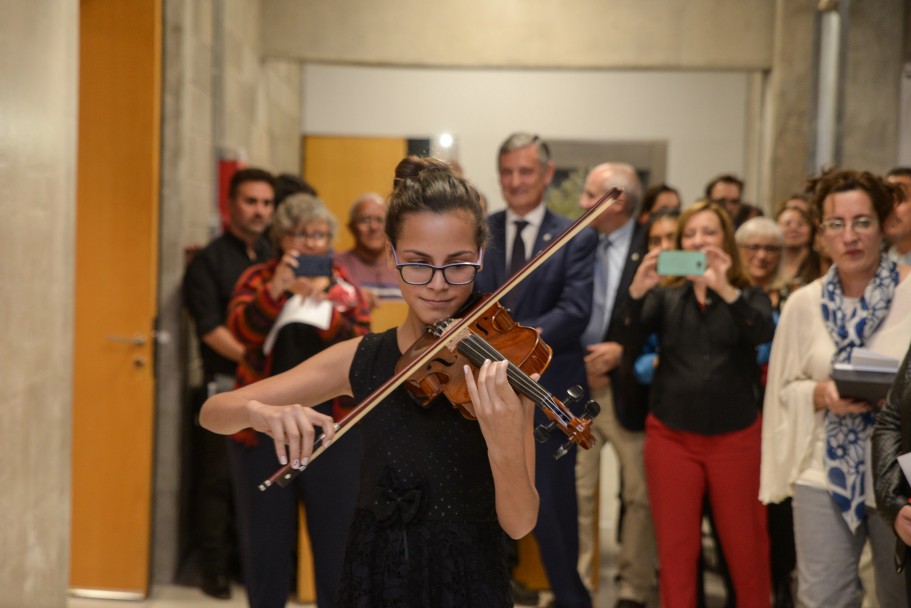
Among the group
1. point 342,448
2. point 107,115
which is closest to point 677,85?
point 107,115

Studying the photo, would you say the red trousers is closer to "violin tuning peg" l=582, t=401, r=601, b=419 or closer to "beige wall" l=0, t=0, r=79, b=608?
"violin tuning peg" l=582, t=401, r=601, b=419

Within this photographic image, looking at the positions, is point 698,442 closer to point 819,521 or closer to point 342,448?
point 819,521

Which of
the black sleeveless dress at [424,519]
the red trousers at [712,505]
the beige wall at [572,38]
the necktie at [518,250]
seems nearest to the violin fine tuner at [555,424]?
the black sleeveless dress at [424,519]

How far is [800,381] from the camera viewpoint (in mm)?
3074

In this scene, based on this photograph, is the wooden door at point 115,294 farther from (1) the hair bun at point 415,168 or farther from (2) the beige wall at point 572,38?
(1) the hair bun at point 415,168

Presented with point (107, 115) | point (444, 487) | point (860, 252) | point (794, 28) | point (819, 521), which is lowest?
point (819, 521)

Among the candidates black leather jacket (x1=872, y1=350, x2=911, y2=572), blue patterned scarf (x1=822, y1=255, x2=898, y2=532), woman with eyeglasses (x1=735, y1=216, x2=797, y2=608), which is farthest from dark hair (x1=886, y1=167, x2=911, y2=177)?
black leather jacket (x1=872, y1=350, x2=911, y2=572)

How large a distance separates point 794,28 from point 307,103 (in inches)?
128

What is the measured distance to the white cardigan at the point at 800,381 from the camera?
2900mm

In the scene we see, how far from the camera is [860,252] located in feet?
9.68

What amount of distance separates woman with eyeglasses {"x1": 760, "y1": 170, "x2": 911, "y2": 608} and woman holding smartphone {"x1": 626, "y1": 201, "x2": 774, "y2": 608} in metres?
0.30

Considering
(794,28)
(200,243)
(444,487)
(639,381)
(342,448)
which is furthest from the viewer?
(794,28)

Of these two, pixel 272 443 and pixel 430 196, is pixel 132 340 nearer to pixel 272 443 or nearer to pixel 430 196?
pixel 272 443

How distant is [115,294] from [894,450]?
9.73ft
